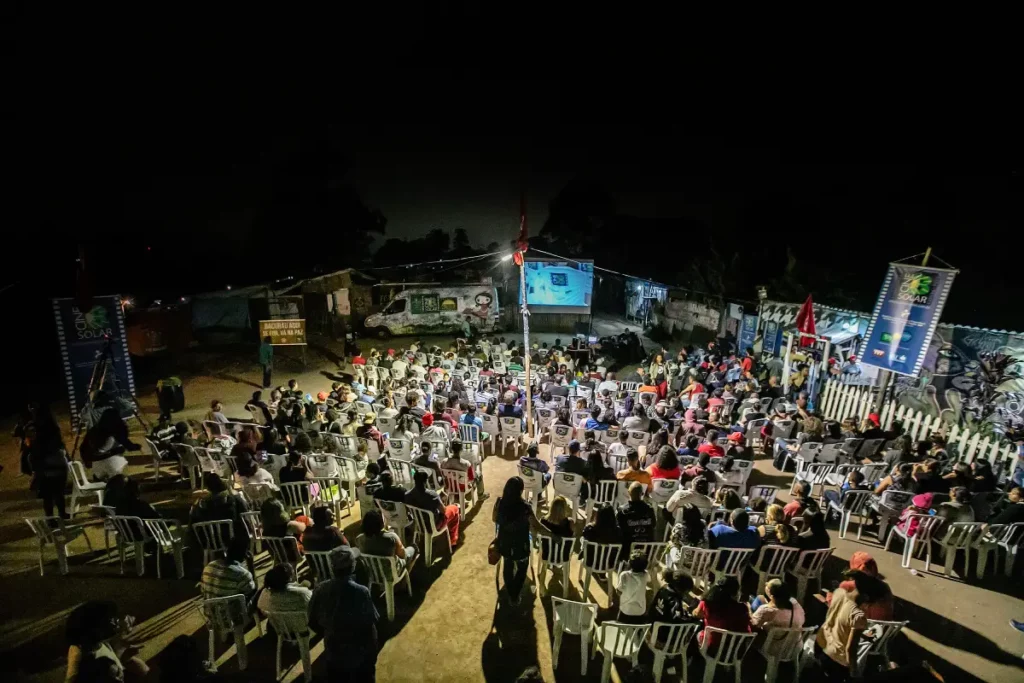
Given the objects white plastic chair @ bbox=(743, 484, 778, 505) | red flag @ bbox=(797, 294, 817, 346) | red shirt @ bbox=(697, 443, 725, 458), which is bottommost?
white plastic chair @ bbox=(743, 484, 778, 505)

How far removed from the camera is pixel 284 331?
1443 centimetres

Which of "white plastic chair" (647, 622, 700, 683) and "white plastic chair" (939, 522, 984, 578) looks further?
"white plastic chair" (939, 522, 984, 578)

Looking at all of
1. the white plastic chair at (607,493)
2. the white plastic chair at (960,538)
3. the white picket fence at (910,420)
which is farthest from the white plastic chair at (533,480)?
the white picket fence at (910,420)

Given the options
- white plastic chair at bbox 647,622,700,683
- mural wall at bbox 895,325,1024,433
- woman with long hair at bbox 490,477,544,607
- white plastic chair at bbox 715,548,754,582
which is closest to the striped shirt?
woman with long hair at bbox 490,477,544,607

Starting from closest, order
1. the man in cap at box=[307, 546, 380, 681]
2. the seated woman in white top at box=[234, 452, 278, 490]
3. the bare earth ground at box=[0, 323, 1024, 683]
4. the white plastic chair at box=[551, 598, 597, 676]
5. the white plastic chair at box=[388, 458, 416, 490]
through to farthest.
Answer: the man in cap at box=[307, 546, 380, 681], the white plastic chair at box=[551, 598, 597, 676], the bare earth ground at box=[0, 323, 1024, 683], the seated woman in white top at box=[234, 452, 278, 490], the white plastic chair at box=[388, 458, 416, 490]

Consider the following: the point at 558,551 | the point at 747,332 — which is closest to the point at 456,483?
the point at 558,551

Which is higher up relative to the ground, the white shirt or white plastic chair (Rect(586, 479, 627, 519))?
the white shirt

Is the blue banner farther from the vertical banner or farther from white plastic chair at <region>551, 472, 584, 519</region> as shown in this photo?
white plastic chair at <region>551, 472, 584, 519</region>

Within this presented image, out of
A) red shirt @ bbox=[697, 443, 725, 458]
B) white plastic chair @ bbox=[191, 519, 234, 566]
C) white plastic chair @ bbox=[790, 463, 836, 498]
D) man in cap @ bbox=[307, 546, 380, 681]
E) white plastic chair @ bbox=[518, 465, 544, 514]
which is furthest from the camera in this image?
red shirt @ bbox=[697, 443, 725, 458]

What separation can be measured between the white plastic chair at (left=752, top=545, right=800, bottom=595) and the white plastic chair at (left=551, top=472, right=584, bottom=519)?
2352 millimetres

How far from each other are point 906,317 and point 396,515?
10.7 metres

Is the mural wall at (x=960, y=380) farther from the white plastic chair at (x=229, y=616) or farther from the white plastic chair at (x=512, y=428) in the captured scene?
the white plastic chair at (x=229, y=616)

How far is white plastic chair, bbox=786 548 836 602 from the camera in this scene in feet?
16.4

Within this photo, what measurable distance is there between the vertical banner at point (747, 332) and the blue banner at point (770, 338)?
0.46m
